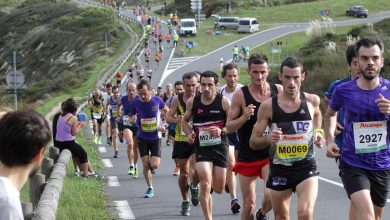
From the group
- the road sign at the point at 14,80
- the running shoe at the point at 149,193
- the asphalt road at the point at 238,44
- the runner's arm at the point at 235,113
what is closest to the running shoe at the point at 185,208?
the running shoe at the point at 149,193

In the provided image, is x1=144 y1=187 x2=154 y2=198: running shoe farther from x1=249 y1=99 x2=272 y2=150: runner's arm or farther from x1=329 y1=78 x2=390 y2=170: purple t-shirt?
x1=329 y1=78 x2=390 y2=170: purple t-shirt

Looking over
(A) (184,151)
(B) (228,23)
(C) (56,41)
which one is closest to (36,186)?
(A) (184,151)

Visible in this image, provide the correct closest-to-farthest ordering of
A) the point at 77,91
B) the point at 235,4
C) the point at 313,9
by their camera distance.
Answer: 1. the point at 77,91
2. the point at 313,9
3. the point at 235,4

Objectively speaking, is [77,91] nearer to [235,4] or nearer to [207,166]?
[207,166]

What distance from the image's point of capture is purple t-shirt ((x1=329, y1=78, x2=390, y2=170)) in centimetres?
803

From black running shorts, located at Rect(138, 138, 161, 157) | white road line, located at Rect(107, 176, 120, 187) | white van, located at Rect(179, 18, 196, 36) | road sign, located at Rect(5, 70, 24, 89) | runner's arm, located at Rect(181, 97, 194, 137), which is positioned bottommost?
white van, located at Rect(179, 18, 196, 36)

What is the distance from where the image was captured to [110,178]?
16.5 meters

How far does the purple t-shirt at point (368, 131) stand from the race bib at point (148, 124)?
6.93m

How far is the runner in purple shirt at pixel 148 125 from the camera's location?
1428cm

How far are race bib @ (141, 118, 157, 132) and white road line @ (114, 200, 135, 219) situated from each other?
5.80 feet

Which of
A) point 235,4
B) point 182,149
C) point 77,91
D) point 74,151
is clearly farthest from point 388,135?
point 235,4

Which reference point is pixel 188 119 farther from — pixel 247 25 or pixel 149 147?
pixel 247 25

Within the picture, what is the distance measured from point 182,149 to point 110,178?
387 centimetres

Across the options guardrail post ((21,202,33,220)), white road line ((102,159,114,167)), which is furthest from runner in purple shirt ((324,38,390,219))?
white road line ((102,159,114,167))
